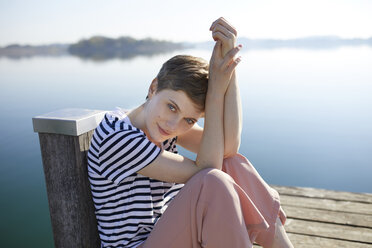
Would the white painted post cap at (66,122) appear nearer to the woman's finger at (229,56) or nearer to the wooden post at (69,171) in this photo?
the wooden post at (69,171)

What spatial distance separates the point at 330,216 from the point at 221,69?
57.0 inches

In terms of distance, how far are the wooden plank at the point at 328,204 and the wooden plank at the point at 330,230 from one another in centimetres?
24

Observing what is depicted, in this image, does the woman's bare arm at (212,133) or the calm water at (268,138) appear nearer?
A: the woman's bare arm at (212,133)

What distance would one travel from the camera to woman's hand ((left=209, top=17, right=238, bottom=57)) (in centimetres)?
138

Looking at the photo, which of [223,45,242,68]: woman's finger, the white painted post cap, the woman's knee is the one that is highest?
[223,45,242,68]: woman's finger

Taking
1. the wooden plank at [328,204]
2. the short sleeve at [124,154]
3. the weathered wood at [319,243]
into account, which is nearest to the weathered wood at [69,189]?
the short sleeve at [124,154]

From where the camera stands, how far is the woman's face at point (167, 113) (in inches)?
50.8

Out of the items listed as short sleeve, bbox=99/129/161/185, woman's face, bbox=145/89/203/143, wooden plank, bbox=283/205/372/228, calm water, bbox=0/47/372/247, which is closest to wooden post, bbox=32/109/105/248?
short sleeve, bbox=99/129/161/185

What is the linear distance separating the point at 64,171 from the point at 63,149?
92 mm

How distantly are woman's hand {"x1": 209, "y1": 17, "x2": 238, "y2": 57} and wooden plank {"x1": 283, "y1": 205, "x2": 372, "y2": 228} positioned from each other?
4.52ft

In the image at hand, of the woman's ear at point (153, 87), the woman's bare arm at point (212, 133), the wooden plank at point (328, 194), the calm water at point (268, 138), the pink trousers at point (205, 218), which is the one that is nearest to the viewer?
the pink trousers at point (205, 218)

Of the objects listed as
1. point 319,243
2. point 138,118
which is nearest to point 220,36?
point 138,118

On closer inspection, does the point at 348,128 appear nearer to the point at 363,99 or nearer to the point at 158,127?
the point at 363,99

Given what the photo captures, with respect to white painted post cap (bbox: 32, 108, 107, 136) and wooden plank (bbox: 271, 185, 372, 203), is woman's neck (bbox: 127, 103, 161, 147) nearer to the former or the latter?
white painted post cap (bbox: 32, 108, 107, 136)
